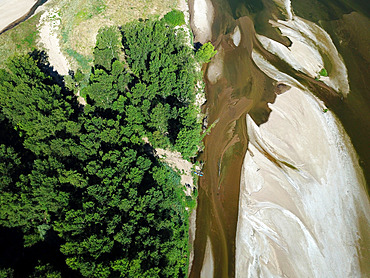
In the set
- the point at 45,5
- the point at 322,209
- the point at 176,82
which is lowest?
the point at 322,209

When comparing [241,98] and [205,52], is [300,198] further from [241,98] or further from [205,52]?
[205,52]

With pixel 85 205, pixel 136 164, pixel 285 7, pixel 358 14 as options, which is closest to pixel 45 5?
pixel 136 164

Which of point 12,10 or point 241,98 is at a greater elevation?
point 12,10

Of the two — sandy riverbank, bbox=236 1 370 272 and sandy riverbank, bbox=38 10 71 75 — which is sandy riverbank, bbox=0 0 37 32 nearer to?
sandy riverbank, bbox=38 10 71 75

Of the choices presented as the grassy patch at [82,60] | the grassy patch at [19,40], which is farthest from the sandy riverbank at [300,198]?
the grassy patch at [19,40]

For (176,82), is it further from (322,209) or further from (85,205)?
(322,209)

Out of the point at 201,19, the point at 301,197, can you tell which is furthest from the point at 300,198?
the point at 201,19
